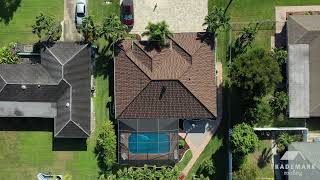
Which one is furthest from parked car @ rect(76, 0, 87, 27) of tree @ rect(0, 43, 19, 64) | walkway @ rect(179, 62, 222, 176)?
walkway @ rect(179, 62, 222, 176)

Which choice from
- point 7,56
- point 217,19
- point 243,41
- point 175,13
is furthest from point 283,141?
point 7,56

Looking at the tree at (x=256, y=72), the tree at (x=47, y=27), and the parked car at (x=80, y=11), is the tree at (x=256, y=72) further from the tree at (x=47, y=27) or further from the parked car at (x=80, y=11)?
the tree at (x=47, y=27)

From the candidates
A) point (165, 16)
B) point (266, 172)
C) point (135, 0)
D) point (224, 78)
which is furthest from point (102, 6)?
point (266, 172)

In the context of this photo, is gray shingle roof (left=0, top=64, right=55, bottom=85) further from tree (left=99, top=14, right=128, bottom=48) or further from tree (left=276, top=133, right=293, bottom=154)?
tree (left=276, top=133, right=293, bottom=154)

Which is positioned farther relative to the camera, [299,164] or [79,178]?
[79,178]

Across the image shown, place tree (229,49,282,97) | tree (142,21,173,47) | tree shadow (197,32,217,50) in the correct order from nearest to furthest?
1. tree (229,49,282,97)
2. tree (142,21,173,47)
3. tree shadow (197,32,217,50)

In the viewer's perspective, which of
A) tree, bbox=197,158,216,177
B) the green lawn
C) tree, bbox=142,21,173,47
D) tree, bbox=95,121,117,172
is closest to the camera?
tree, bbox=142,21,173,47

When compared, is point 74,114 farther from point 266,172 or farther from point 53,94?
point 266,172
